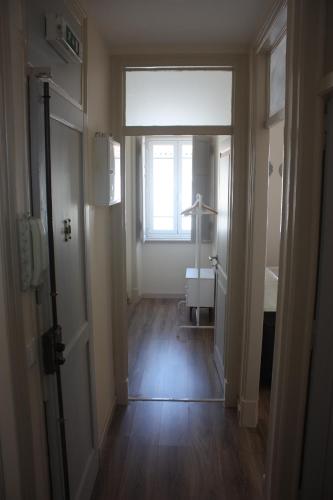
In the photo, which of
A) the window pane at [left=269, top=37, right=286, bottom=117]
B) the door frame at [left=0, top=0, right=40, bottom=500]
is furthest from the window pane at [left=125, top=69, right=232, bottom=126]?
the door frame at [left=0, top=0, right=40, bottom=500]

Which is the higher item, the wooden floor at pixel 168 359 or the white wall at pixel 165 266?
the white wall at pixel 165 266

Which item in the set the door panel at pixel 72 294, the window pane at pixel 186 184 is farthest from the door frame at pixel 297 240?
the window pane at pixel 186 184

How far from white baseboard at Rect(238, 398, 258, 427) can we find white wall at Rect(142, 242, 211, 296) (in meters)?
3.38

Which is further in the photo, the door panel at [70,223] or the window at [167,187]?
the window at [167,187]

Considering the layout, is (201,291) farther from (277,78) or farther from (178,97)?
(277,78)

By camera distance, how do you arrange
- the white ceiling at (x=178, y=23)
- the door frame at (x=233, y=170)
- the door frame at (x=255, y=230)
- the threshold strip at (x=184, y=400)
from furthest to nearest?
1. the threshold strip at (x=184, y=400)
2. the door frame at (x=233, y=170)
3. the door frame at (x=255, y=230)
4. the white ceiling at (x=178, y=23)

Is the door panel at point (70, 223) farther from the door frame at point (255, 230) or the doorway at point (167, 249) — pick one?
the doorway at point (167, 249)

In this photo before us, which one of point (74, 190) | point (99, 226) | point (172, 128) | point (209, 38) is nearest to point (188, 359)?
point (99, 226)

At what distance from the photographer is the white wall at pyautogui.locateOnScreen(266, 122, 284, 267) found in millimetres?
5035

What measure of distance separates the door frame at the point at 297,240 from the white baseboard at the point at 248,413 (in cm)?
92

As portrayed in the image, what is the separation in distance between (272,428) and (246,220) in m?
1.44

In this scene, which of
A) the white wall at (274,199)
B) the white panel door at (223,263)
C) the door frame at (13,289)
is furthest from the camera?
the white wall at (274,199)

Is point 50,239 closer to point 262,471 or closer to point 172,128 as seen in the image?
point 172,128

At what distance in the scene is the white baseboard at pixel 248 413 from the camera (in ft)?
9.35
